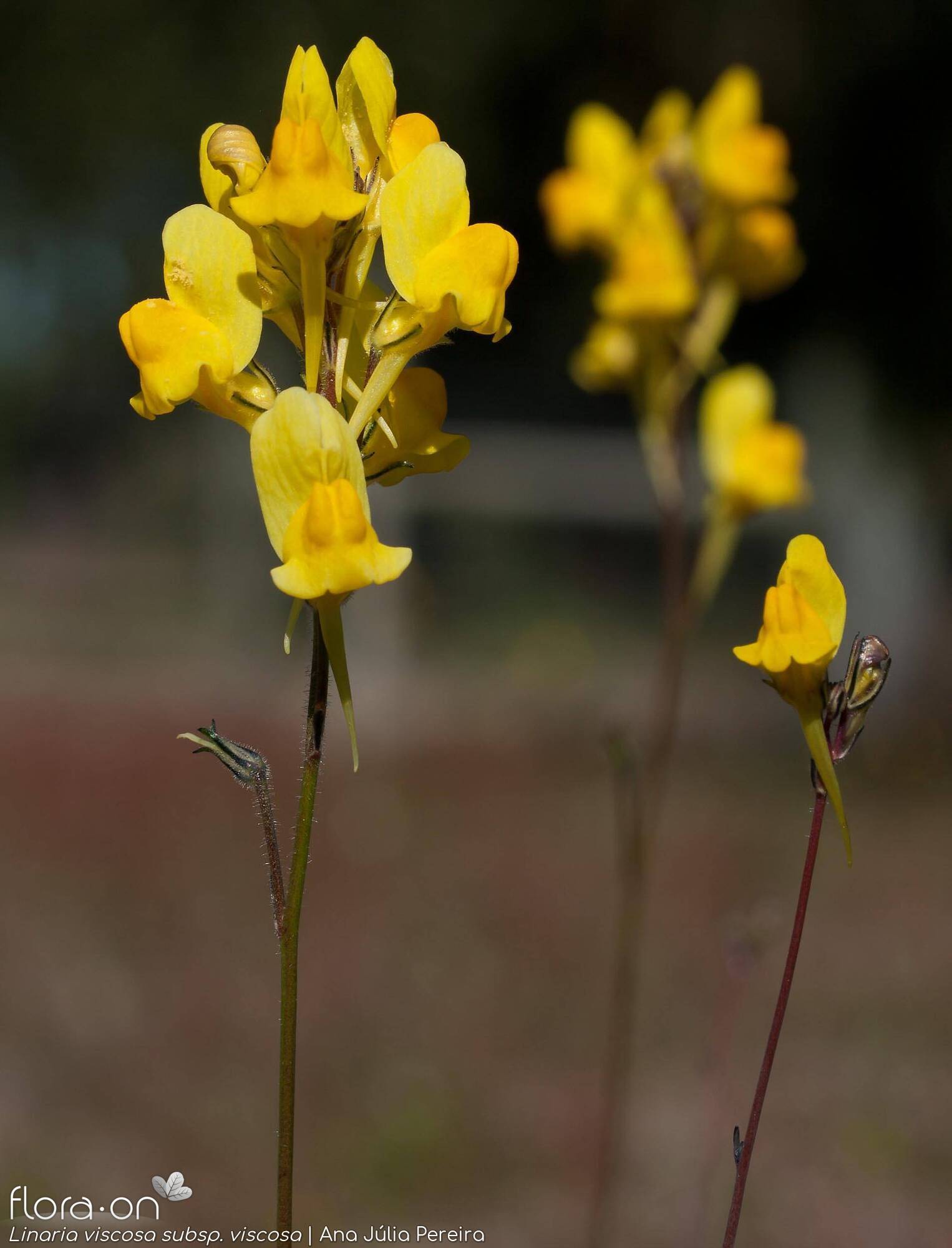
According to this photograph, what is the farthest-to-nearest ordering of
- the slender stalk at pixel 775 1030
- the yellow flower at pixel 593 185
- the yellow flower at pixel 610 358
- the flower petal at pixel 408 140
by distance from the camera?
the yellow flower at pixel 593 185
the yellow flower at pixel 610 358
the flower petal at pixel 408 140
the slender stalk at pixel 775 1030

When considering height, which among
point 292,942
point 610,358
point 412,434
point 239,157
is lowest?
point 292,942

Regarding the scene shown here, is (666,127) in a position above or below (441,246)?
above

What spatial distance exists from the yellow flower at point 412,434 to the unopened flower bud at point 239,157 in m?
0.18

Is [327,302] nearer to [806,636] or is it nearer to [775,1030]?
[806,636]

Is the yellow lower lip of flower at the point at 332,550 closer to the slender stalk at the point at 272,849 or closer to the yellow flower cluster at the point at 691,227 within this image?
the slender stalk at the point at 272,849

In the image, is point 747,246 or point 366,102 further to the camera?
point 747,246

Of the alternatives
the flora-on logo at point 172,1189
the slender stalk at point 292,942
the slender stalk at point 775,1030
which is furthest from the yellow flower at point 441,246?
the flora-on logo at point 172,1189

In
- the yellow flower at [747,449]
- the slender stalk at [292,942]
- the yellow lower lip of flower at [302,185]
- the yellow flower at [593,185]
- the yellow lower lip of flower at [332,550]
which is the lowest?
the slender stalk at [292,942]

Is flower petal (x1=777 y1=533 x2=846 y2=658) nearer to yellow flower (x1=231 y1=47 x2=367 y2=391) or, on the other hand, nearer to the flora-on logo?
yellow flower (x1=231 y1=47 x2=367 y2=391)

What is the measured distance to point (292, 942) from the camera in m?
0.84

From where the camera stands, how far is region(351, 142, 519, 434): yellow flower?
34.1 inches

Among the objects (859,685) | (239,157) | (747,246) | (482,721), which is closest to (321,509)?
(239,157)

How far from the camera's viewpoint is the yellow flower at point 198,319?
871mm

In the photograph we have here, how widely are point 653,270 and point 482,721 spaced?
151 inches
